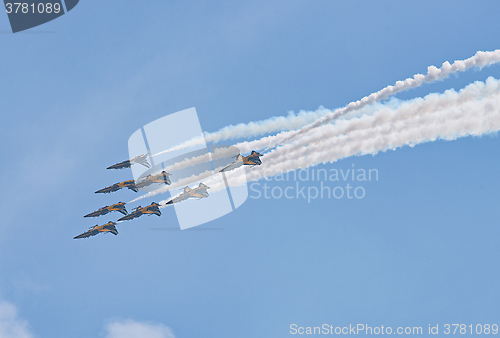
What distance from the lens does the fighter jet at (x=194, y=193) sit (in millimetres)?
90125

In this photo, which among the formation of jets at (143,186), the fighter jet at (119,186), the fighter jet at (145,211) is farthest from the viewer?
the fighter jet at (119,186)

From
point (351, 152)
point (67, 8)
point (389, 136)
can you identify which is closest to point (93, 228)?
point (67, 8)

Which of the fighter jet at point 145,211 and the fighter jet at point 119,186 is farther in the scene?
the fighter jet at point 119,186

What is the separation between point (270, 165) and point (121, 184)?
25351 mm

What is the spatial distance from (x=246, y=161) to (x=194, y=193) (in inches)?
410

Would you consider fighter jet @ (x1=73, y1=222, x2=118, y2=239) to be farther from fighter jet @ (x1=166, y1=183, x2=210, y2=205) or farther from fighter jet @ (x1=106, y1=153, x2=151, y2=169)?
fighter jet @ (x1=166, y1=183, x2=210, y2=205)

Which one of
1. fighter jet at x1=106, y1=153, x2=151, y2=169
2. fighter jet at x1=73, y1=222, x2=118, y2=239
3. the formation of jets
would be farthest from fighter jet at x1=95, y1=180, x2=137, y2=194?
fighter jet at x1=73, y1=222, x2=118, y2=239

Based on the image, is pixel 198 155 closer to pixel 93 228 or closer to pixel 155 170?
pixel 155 170

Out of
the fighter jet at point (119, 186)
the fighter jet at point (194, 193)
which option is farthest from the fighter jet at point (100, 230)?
the fighter jet at point (194, 193)

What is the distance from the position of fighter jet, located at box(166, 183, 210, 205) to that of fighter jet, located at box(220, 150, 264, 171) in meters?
5.31

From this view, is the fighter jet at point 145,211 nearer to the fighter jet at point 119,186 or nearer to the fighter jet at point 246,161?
the fighter jet at point 119,186

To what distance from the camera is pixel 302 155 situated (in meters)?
81.8

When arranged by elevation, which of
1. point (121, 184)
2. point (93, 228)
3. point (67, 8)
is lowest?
point (93, 228)

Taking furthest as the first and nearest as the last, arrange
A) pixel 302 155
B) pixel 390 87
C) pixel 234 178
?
pixel 234 178 < pixel 302 155 < pixel 390 87
